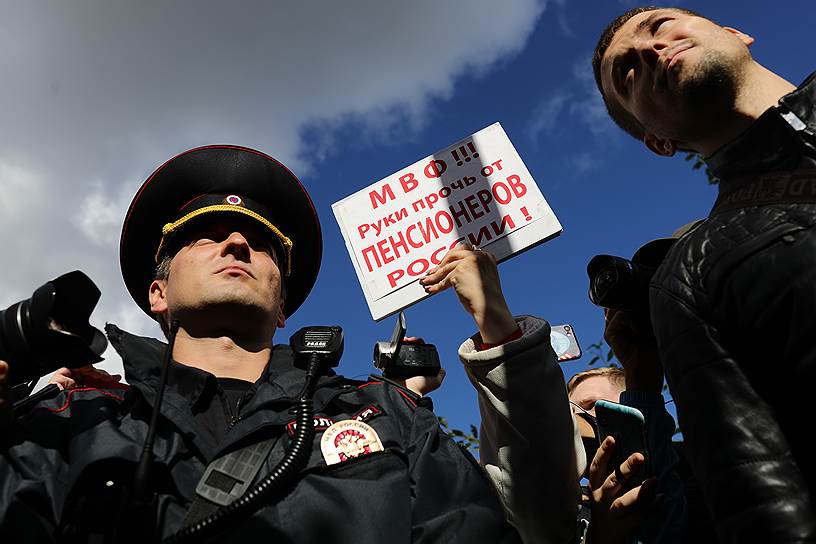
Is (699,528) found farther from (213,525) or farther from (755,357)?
(213,525)

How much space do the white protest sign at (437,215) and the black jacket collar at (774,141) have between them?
3.81 ft

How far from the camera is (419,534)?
6.78 ft

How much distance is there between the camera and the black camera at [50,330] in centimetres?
173

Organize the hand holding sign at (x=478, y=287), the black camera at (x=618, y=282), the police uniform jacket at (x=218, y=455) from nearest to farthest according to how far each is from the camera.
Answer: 1. the police uniform jacket at (x=218, y=455)
2. the hand holding sign at (x=478, y=287)
3. the black camera at (x=618, y=282)

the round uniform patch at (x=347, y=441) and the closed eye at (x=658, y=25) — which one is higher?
the closed eye at (x=658, y=25)

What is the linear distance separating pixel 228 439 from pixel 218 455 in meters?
0.06

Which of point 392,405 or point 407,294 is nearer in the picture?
point 392,405

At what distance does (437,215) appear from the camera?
343cm

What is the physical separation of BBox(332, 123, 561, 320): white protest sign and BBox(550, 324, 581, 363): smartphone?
21.7 inches

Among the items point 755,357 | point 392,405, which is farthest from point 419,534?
point 755,357

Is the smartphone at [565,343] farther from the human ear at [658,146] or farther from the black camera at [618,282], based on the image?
the human ear at [658,146]

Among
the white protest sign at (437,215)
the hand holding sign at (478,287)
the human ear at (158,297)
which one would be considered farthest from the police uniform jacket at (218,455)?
the white protest sign at (437,215)

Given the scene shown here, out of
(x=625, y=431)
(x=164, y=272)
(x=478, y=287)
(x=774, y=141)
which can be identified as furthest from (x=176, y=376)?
(x=774, y=141)

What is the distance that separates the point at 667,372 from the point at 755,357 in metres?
0.23
